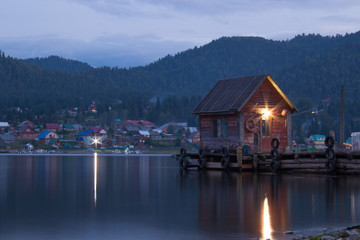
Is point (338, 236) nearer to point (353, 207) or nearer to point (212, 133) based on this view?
point (353, 207)

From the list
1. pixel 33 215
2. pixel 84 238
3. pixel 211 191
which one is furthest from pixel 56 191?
pixel 84 238

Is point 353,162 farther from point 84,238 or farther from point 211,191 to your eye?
point 84,238

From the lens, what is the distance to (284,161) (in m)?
48.6

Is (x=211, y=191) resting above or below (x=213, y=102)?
below

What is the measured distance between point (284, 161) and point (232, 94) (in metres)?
9.95

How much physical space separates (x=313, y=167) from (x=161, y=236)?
29440 mm

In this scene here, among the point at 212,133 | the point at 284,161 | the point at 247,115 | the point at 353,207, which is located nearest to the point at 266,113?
the point at 247,115

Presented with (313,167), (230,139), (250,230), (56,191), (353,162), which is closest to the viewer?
(250,230)

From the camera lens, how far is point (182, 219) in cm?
2288

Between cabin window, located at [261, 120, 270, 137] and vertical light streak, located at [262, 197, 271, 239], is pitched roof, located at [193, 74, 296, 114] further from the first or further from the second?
vertical light streak, located at [262, 197, 271, 239]

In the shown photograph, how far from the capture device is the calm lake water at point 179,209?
1991 centimetres

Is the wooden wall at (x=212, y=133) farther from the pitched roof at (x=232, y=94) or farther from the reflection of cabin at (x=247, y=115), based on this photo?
the pitched roof at (x=232, y=94)

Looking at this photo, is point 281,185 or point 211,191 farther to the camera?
point 281,185

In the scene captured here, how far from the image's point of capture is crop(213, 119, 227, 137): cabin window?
55.0m
